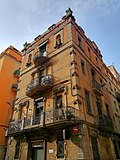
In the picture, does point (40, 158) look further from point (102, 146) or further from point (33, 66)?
point (33, 66)

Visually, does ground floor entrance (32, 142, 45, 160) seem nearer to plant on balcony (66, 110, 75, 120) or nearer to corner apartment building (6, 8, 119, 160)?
corner apartment building (6, 8, 119, 160)

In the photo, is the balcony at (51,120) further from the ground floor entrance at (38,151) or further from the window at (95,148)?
the window at (95,148)

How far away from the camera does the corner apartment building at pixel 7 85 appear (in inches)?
726

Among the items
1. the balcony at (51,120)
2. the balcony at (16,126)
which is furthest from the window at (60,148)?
the balcony at (16,126)

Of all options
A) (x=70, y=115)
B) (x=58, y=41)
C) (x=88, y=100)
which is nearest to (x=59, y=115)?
(x=70, y=115)

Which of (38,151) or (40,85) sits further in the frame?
(40,85)

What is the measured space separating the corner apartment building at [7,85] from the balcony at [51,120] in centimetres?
575

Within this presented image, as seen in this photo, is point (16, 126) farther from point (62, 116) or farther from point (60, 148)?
point (62, 116)

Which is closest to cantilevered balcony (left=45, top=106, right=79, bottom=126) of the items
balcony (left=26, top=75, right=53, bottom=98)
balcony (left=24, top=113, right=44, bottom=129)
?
balcony (left=24, top=113, right=44, bottom=129)

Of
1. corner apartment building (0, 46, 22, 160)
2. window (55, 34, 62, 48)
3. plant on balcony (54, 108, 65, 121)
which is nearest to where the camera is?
→ plant on balcony (54, 108, 65, 121)

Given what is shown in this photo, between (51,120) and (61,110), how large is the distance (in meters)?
1.10

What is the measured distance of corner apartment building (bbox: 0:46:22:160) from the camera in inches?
726

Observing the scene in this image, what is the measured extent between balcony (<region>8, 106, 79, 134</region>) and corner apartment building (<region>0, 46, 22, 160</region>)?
5.75 metres

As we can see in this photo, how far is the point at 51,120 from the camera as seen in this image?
10930 millimetres
